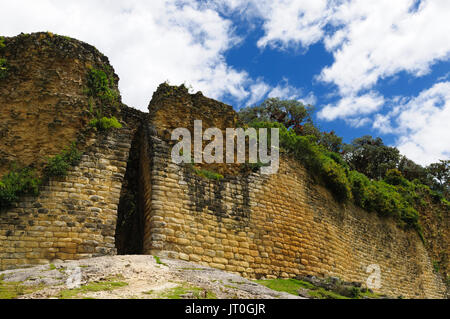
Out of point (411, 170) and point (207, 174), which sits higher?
point (411, 170)

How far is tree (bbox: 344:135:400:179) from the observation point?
35.4m

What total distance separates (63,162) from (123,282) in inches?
141

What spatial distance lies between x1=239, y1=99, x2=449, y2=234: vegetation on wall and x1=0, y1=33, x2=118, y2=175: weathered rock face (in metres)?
5.63

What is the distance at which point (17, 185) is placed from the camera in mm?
8070

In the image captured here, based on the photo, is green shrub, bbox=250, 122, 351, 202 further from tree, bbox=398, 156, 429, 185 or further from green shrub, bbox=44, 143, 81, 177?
tree, bbox=398, 156, 429, 185

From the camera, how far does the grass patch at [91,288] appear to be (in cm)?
523

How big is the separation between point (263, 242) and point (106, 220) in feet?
13.6

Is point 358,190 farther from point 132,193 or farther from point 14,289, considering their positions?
point 14,289

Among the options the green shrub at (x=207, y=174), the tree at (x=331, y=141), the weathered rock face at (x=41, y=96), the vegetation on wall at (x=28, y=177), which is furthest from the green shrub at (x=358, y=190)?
the tree at (x=331, y=141)

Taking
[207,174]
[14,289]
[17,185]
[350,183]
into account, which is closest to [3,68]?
[17,185]

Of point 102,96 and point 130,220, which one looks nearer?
point 102,96

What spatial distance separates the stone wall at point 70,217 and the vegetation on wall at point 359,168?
5.72m

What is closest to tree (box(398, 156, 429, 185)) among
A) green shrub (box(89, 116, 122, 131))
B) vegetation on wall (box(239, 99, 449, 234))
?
vegetation on wall (box(239, 99, 449, 234))

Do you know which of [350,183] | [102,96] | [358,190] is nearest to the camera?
[102,96]
